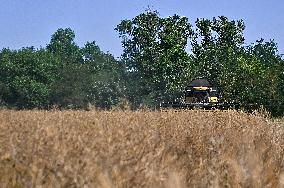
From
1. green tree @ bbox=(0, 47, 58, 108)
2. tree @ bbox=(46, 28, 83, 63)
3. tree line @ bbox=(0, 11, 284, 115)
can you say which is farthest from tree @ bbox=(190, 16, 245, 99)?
tree @ bbox=(46, 28, 83, 63)

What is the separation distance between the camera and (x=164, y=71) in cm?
5472

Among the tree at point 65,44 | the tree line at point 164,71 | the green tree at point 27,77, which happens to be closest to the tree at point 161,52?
the tree line at point 164,71

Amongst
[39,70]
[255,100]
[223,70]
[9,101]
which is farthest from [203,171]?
[39,70]

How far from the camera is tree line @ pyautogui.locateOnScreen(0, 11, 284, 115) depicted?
4331 cm

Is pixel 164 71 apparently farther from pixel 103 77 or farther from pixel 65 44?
pixel 65 44

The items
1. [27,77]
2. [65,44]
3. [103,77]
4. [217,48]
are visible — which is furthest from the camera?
[65,44]

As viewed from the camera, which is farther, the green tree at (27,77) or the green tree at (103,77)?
the green tree at (103,77)

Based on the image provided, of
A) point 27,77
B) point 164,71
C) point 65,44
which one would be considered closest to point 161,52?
point 164,71

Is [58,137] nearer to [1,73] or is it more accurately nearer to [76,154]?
[76,154]

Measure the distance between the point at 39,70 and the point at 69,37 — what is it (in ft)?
182

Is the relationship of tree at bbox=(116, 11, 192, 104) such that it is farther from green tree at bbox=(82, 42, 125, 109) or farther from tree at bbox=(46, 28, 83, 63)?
tree at bbox=(46, 28, 83, 63)

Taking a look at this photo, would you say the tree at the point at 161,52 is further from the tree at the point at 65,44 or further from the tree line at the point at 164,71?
the tree at the point at 65,44

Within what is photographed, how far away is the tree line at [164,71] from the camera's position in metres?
43.3

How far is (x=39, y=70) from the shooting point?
9044 centimetres
